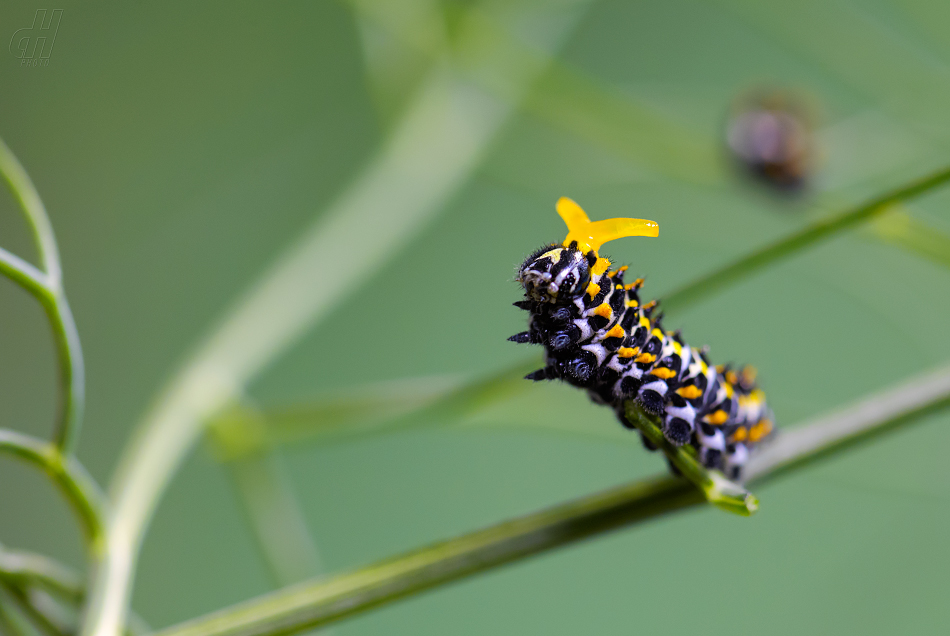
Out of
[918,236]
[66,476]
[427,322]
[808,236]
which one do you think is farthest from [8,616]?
[427,322]

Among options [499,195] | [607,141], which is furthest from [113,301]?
[607,141]

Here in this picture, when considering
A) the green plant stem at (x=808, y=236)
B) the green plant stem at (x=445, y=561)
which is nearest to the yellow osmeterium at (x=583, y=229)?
the green plant stem at (x=808, y=236)

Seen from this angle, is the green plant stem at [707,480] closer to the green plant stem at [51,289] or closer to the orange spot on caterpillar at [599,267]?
the orange spot on caterpillar at [599,267]

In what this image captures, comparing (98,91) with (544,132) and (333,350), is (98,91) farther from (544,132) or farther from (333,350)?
(544,132)

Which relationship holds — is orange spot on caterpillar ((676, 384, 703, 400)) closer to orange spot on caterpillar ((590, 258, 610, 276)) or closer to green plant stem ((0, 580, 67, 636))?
orange spot on caterpillar ((590, 258, 610, 276))

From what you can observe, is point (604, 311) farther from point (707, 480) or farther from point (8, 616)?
point (8, 616)

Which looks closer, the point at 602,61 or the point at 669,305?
the point at 669,305
